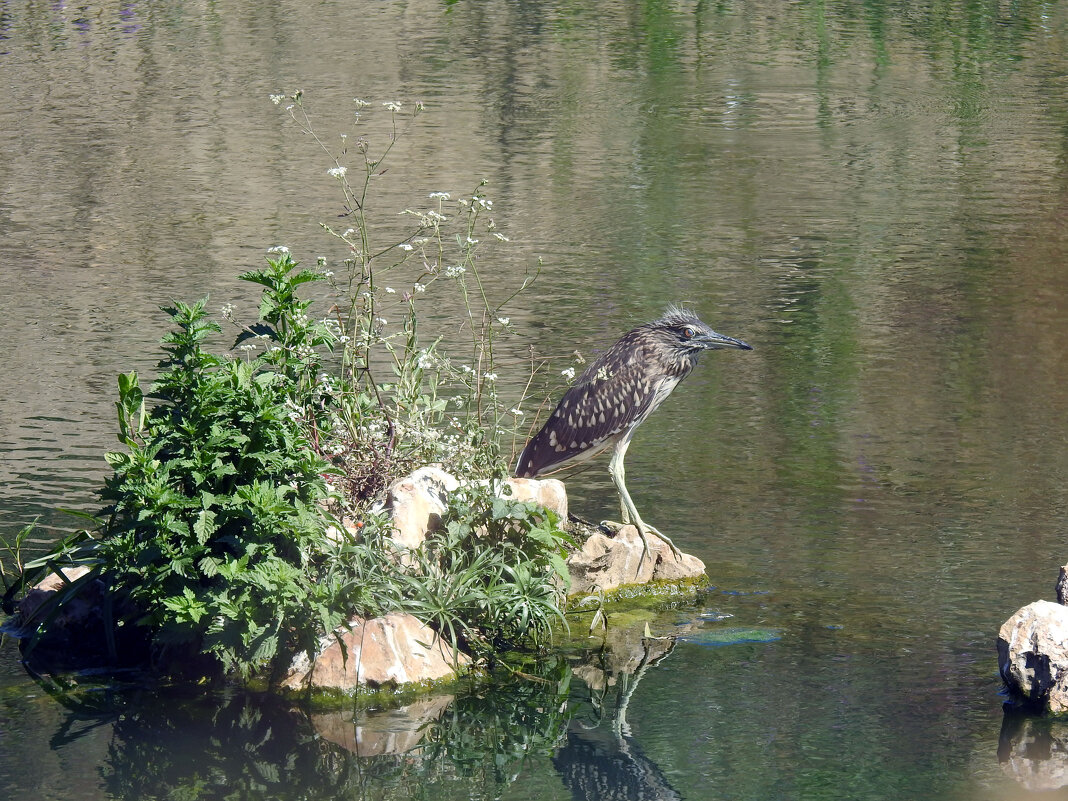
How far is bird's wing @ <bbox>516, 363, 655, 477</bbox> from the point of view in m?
7.10

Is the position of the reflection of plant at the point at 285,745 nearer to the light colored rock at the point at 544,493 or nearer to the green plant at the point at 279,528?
the green plant at the point at 279,528

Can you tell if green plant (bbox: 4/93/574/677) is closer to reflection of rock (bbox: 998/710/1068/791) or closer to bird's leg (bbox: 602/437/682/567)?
bird's leg (bbox: 602/437/682/567)

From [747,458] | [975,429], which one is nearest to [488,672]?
[747,458]

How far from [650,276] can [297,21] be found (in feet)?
40.9

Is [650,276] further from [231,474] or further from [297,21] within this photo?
[297,21]

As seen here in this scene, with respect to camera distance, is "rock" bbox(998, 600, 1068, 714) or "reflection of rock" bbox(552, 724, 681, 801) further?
"rock" bbox(998, 600, 1068, 714)

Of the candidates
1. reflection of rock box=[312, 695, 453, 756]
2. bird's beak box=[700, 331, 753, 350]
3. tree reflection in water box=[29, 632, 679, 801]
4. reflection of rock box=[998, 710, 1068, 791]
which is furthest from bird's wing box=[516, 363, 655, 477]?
reflection of rock box=[998, 710, 1068, 791]

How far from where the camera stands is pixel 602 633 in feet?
21.2

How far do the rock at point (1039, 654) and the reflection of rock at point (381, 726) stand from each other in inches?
81.1

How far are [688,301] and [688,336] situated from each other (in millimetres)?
4116

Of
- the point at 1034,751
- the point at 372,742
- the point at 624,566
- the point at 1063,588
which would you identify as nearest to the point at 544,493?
the point at 624,566

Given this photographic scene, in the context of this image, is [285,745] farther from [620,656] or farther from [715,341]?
[715,341]

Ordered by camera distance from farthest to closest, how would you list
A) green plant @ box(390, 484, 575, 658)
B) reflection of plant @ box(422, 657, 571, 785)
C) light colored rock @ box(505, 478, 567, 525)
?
light colored rock @ box(505, 478, 567, 525) → green plant @ box(390, 484, 575, 658) → reflection of plant @ box(422, 657, 571, 785)

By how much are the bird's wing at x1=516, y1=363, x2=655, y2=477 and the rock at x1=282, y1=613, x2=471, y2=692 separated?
153 centimetres
